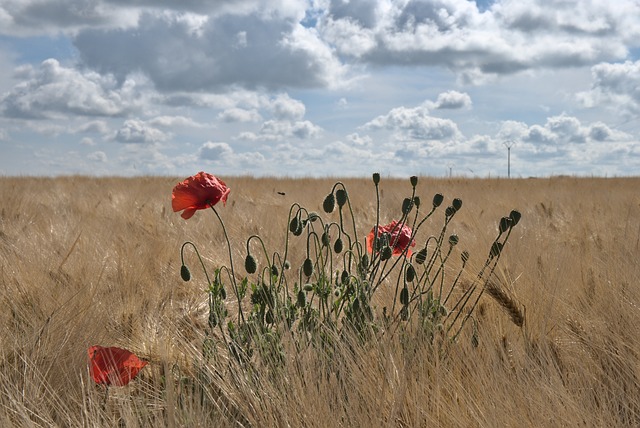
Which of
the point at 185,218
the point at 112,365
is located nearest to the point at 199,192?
the point at 185,218

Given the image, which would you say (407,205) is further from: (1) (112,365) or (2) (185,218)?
(1) (112,365)

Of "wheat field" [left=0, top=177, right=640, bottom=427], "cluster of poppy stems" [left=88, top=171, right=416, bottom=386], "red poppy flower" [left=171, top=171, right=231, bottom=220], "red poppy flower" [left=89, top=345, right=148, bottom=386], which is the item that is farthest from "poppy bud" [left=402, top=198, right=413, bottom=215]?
"red poppy flower" [left=89, top=345, right=148, bottom=386]

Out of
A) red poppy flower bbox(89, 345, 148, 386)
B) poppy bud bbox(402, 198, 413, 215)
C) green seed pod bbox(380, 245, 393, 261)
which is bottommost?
red poppy flower bbox(89, 345, 148, 386)

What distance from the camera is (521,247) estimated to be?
217 centimetres

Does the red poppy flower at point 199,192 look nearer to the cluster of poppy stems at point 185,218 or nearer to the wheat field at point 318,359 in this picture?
the cluster of poppy stems at point 185,218

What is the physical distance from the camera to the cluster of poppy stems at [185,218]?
128cm

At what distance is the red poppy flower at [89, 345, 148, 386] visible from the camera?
1.27 metres

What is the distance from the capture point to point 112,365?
4.28 ft

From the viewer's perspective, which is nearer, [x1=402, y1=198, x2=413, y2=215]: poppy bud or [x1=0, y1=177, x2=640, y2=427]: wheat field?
[x1=0, y1=177, x2=640, y2=427]: wheat field

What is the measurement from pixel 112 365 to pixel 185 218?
Answer: 37 centimetres

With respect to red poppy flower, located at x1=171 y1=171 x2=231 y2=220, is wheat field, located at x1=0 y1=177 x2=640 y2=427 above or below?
below

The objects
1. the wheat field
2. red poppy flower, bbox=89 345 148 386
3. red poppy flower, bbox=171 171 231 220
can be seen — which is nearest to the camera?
the wheat field

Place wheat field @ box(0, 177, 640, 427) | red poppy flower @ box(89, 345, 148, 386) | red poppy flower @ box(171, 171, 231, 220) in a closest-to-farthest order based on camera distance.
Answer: wheat field @ box(0, 177, 640, 427) < red poppy flower @ box(89, 345, 148, 386) < red poppy flower @ box(171, 171, 231, 220)

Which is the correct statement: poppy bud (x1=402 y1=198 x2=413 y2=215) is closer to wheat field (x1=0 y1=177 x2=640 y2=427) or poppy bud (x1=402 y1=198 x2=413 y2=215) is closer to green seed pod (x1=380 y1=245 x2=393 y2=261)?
green seed pod (x1=380 y1=245 x2=393 y2=261)
